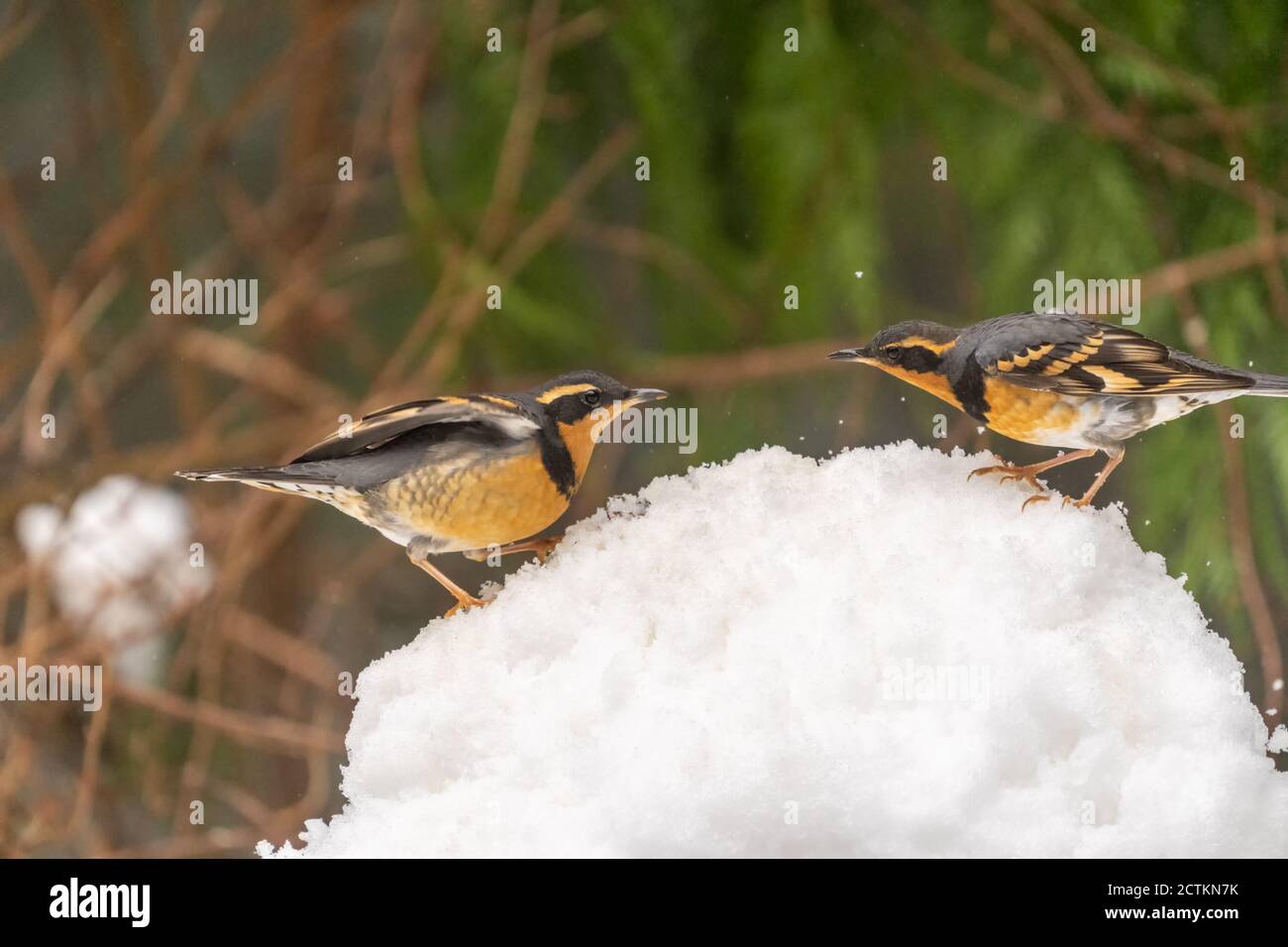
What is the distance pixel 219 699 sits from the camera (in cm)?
186

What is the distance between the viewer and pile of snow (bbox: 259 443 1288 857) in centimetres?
72

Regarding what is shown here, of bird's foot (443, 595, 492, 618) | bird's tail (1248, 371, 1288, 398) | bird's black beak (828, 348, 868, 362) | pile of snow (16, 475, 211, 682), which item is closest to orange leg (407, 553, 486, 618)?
bird's foot (443, 595, 492, 618)

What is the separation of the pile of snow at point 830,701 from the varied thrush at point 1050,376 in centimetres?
6

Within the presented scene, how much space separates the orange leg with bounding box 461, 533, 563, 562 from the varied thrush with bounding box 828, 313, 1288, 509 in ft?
0.78

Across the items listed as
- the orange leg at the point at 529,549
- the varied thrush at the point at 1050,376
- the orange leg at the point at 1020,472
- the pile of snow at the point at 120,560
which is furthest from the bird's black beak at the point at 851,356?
the pile of snow at the point at 120,560

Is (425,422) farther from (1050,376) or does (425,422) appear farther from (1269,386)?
(1269,386)

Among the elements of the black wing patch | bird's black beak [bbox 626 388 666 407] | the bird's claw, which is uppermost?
the black wing patch

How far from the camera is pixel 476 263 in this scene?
1589 mm

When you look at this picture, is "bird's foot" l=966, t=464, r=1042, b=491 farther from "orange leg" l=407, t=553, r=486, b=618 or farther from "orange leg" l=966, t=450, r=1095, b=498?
"orange leg" l=407, t=553, r=486, b=618

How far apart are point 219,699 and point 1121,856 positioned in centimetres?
142

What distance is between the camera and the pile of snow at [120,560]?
174 cm

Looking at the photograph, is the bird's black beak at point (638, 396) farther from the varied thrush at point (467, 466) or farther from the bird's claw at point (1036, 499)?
the bird's claw at point (1036, 499)

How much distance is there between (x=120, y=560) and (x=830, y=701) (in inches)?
51.0

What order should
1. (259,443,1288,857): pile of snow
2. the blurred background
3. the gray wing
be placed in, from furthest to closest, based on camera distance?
the blurred background < the gray wing < (259,443,1288,857): pile of snow
